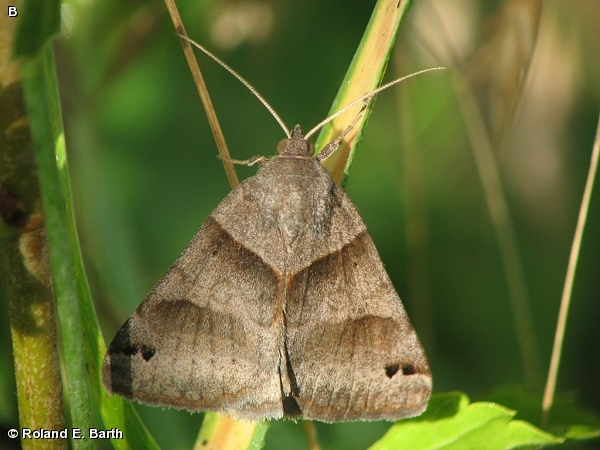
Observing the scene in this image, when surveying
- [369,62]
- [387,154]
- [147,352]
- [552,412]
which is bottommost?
[552,412]

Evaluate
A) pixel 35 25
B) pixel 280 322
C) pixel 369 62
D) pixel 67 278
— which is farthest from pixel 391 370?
pixel 35 25

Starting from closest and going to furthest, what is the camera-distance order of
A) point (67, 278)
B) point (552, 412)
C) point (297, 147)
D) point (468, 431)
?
1. point (67, 278)
2. point (468, 431)
3. point (552, 412)
4. point (297, 147)

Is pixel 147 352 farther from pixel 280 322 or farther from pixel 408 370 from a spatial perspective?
pixel 408 370

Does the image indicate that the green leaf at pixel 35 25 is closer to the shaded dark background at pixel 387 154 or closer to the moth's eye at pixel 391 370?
the moth's eye at pixel 391 370

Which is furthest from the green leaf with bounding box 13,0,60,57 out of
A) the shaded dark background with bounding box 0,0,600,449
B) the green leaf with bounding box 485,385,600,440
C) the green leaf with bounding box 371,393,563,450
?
the shaded dark background with bounding box 0,0,600,449

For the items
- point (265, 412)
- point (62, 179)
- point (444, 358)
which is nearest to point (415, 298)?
point (444, 358)

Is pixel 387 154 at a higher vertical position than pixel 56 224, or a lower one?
higher

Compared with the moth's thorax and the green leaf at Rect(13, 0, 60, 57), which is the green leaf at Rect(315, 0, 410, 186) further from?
the green leaf at Rect(13, 0, 60, 57)

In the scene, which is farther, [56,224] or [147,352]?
[147,352]
